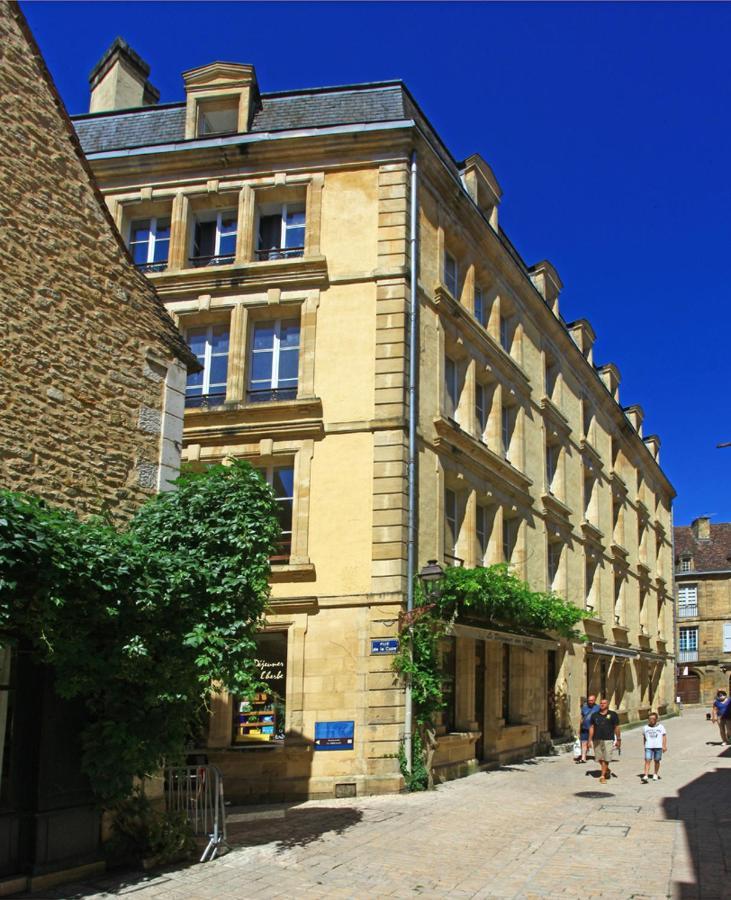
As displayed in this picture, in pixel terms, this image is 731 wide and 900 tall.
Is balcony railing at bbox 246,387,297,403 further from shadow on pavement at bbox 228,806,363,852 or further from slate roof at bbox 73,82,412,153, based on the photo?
shadow on pavement at bbox 228,806,363,852

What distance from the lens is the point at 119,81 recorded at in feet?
65.1

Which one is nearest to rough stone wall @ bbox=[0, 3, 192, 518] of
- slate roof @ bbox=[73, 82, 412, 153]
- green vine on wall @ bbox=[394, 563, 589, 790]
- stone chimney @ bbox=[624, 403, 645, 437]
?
green vine on wall @ bbox=[394, 563, 589, 790]

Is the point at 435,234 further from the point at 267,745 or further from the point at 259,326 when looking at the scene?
the point at 267,745

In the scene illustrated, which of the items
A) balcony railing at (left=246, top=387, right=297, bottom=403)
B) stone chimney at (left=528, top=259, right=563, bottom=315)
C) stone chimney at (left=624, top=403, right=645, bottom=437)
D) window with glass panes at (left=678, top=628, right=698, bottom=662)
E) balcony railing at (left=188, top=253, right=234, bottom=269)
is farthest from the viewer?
window with glass panes at (left=678, top=628, right=698, bottom=662)

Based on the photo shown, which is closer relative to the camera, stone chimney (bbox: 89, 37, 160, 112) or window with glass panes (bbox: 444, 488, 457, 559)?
window with glass panes (bbox: 444, 488, 457, 559)

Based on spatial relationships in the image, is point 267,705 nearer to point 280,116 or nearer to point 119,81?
point 280,116

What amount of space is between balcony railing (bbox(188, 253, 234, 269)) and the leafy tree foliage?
7.79m

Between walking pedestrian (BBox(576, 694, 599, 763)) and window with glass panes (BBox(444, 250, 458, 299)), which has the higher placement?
window with glass panes (BBox(444, 250, 458, 299))

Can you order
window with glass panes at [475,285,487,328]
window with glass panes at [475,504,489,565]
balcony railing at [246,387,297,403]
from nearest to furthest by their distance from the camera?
balcony railing at [246,387,297,403], window with glass panes at [475,504,489,565], window with glass panes at [475,285,487,328]

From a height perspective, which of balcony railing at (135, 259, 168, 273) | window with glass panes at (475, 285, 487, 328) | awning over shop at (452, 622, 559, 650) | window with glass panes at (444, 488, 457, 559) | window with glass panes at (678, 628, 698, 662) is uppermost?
window with glass panes at (475, 285, 487, 328)

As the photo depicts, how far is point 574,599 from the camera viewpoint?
24516 mm

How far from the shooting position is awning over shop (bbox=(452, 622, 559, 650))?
1564cm

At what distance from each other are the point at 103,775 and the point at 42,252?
4862 mm

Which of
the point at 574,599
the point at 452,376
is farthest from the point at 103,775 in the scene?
the point at 574,599
